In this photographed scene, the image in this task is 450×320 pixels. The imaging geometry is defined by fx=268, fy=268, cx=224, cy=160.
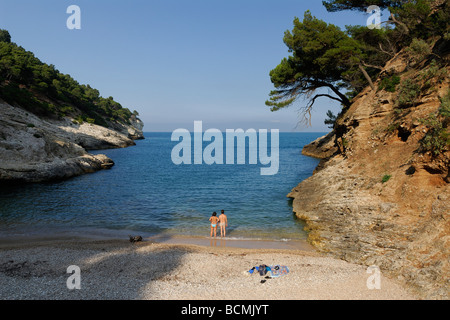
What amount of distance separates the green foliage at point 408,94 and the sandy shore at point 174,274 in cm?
1439

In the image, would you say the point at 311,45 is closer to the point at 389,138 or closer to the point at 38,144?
the point at 389,138

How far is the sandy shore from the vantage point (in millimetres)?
9719

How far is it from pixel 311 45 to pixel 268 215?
20.3 metres

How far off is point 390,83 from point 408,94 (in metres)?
3.98

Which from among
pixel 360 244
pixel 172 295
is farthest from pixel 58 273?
pixel 360 244

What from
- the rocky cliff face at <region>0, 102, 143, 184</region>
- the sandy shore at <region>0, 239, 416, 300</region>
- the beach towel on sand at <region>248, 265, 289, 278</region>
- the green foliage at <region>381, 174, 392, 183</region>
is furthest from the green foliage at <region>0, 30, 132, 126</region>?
the green foliage at <region>381, 174, 392, 183</region>

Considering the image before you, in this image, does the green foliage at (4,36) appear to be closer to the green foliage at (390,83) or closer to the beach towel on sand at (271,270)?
the green foliage at (390,83)

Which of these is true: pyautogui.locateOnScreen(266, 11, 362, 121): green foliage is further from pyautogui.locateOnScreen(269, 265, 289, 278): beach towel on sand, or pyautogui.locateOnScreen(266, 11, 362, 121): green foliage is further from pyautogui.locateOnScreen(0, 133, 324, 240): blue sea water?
pyautogui.locateOnScreen(269, 265, 289, 278): beach towel on sand

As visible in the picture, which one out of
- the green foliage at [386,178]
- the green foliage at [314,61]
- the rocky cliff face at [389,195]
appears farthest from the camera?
the green foliage at [314,61]

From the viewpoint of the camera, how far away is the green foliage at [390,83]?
23797mm

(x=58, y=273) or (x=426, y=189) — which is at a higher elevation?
(x=426, y=189)

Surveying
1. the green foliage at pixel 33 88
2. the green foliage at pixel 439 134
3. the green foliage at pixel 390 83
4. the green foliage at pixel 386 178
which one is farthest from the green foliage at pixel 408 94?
the green foliage at pixel 33 88

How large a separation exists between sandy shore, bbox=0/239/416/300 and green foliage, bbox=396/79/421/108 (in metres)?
14.4
